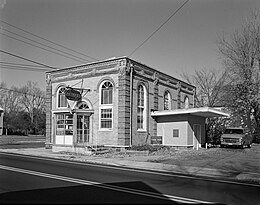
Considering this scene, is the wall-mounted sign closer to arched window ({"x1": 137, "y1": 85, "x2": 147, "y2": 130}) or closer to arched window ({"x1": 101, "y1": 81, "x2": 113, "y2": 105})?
arched window ({"x1": 101, "y1": 81, "x2": 113, "y2": 105})

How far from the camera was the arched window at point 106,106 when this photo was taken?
2388cm

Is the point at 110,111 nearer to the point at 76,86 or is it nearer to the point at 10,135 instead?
the point at 76,86

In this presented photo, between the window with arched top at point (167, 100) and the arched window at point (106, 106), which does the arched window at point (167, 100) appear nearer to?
the window with arched top at point (167, 100)

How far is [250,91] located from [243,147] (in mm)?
5693

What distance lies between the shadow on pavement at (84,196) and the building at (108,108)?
13.9m

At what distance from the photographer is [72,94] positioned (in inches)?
947

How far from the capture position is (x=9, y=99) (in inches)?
1286

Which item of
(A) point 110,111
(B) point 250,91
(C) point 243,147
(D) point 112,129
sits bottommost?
(C) point 243,147

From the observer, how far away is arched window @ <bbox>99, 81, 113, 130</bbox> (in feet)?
78.3

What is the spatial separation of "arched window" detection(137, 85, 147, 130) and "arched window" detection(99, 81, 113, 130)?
A: 2494mm

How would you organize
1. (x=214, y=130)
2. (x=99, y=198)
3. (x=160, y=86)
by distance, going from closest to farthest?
1. (x=99, y=198)
2. (x=160, y=86)
3. (x=214, y=130)

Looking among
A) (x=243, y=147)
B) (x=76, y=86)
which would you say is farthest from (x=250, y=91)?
(x=76, y=86)

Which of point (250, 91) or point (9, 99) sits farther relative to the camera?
point (9, 99)

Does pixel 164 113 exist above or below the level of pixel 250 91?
below
